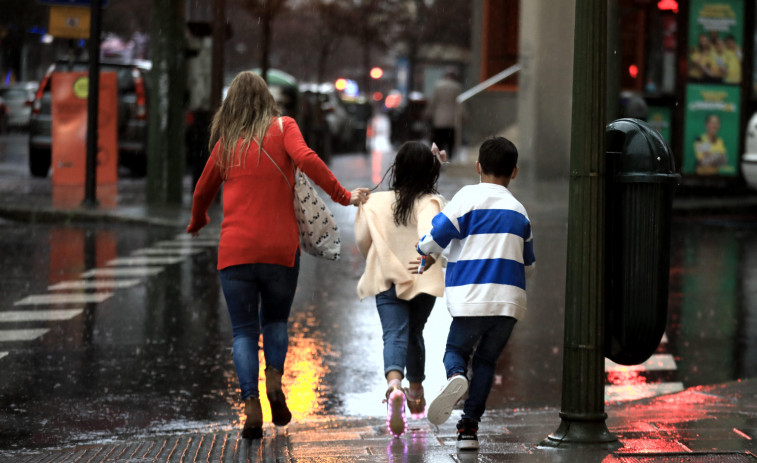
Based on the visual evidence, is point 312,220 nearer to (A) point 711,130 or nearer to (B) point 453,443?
(B) point 453,443

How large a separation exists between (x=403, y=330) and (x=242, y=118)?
52.0 inches

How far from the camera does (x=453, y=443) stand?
5406 mm

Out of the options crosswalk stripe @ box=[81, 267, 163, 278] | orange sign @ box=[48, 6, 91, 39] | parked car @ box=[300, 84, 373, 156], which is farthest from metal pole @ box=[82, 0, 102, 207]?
parked car @ box=[300, 84, 373, 156]

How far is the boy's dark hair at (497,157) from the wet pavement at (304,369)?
124cm

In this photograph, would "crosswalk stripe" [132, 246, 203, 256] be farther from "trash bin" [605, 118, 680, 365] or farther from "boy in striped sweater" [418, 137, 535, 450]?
"trash bin" [605, 118, 680, 365]

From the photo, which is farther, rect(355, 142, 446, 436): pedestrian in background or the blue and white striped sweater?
rect(355, 142, 446, 436): pedestrian in background

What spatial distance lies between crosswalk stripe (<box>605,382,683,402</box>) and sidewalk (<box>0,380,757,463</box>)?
2.33 feet

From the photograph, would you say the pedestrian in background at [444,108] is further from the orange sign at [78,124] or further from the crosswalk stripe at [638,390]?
the crosswalk stripe at [638,390]

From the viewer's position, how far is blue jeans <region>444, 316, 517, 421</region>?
208 inches

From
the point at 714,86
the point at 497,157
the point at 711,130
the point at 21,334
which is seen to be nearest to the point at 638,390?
the point at 497,157

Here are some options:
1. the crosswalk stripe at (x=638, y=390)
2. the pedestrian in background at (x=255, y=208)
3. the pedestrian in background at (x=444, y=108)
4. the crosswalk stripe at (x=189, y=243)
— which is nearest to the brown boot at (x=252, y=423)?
the pedestrian in background at (x=255, y=208)

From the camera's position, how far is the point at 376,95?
92000 millimetres

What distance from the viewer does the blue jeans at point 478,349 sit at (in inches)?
208

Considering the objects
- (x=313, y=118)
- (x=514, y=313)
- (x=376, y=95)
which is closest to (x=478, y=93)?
(x=313, y=118)
